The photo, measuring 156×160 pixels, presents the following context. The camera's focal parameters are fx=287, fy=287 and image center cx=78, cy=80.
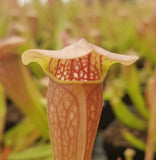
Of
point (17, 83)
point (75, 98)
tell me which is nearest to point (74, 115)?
point (75, 98)

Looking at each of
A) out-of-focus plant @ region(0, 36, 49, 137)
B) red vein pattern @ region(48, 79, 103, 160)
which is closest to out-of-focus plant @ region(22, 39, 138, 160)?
red vein pattern @ region(48, 79, 103, 160)

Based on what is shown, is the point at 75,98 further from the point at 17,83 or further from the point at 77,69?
the point at 17,83

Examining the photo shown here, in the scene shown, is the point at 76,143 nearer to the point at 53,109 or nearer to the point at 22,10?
the point at 53,109

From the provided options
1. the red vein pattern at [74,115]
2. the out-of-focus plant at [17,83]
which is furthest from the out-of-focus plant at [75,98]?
the out-of-focus plant at [17,83]

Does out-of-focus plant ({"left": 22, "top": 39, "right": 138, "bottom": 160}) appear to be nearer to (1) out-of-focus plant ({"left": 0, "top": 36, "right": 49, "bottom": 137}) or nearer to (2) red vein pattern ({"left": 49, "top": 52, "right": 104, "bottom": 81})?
(2) red vein pattern ({"left": 49, "top": 52, "right": 104, "bottom": 81})

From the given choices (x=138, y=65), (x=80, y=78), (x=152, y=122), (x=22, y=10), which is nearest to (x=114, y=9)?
(x=138, y=65)
